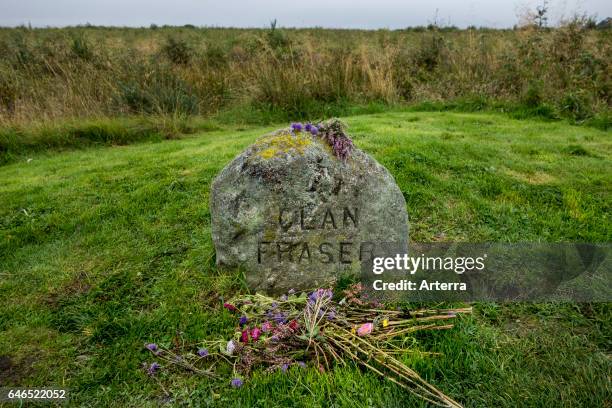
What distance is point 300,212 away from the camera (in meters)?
3.27

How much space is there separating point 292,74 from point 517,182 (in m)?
6.62

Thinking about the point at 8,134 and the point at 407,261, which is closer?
the point at 407,261

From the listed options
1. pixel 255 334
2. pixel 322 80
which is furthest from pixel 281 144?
pixel 322 80

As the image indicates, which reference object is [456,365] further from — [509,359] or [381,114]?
[381,114]

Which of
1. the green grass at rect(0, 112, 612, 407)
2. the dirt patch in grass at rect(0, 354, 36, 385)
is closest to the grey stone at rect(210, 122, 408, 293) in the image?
the green grass at rect(0, 112, 612, 407)

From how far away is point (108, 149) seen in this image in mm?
8523

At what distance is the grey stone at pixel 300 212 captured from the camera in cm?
323

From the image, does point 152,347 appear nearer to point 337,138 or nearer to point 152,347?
point 152,347

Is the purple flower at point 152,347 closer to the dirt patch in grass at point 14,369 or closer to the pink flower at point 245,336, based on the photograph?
the pink flower at point 245,336

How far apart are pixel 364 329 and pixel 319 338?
311mm

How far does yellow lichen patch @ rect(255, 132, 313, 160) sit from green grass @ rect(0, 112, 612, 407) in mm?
1059

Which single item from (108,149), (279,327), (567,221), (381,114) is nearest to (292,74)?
(381,114)

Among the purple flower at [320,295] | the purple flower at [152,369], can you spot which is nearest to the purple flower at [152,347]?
the purple flower at [152,369]

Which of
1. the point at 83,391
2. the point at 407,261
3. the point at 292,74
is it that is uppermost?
the point at 292,74
